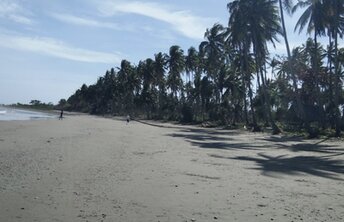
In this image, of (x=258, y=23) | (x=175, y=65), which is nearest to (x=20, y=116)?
(x=175, y=65)

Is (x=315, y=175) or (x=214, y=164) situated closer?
(x=315, y=175)

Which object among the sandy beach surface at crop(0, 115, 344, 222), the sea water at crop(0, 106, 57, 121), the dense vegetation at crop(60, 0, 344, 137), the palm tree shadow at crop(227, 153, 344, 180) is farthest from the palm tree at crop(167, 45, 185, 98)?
the sandy beach surface at crop(0, 115, 344, 222)

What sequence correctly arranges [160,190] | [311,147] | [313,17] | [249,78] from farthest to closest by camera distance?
[249,78] < [313,17] < [311,147] < [160,190]

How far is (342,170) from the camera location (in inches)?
567

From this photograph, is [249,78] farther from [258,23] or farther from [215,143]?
[215,143]

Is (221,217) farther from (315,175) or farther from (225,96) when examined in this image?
(225,96)

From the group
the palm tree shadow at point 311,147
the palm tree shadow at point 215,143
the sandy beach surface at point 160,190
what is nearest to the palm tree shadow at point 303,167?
the sandy beach surface at point 160,190

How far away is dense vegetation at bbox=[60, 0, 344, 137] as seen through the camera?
39844 mm

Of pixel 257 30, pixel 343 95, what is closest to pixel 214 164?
pixel 257 30

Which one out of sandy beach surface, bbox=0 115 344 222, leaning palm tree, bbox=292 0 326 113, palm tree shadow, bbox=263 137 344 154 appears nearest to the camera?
sandy beach surface, bbox=0 115 344 222

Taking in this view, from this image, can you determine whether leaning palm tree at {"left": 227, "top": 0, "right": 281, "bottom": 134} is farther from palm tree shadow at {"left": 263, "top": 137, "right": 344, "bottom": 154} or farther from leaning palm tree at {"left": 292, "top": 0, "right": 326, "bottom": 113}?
palm tree shadow at {"left": 263, "top": 137, "right": 344, "bottom": 154}

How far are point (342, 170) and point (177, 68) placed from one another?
70.1m

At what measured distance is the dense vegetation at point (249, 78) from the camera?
39844 millimetres

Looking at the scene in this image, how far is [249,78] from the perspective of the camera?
54312 mm
